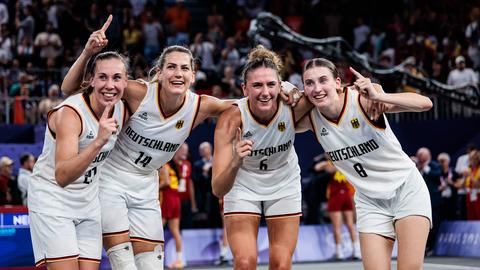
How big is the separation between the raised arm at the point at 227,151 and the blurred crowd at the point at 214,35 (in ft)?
31.3

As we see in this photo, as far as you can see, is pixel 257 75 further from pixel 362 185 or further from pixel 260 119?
pixel 362 185

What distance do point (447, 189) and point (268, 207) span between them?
9269 mm

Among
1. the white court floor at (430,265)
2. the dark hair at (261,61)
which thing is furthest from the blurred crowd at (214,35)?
the dark hair at (261,61)

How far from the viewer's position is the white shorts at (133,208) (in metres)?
7.49

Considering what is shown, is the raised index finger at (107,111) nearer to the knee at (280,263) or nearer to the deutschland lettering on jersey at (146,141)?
the deutschland lettering on jersey at (146,141)

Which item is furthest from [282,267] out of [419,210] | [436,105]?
[436,105]

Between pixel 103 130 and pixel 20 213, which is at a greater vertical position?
pixel 103 130

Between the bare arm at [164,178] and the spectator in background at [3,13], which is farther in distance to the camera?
the spectator in background at [3,13]

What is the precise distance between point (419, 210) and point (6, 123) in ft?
37.5

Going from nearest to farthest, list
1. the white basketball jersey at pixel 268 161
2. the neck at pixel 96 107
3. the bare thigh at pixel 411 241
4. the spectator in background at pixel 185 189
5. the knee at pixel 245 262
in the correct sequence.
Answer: the neck at pixel 96 107
the bare thigh at pixel 411 241
the knee at pixel 245 262
the white basketball jersey at pixel 268 161
the spectator in background at pixel 185 189

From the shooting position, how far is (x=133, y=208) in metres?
7.71

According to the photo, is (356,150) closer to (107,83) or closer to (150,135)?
(150,135)

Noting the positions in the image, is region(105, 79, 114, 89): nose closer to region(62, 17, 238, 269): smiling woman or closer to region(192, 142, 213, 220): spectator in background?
region(62, 17, 238, 269): smiling woman

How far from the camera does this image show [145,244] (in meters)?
7.69
